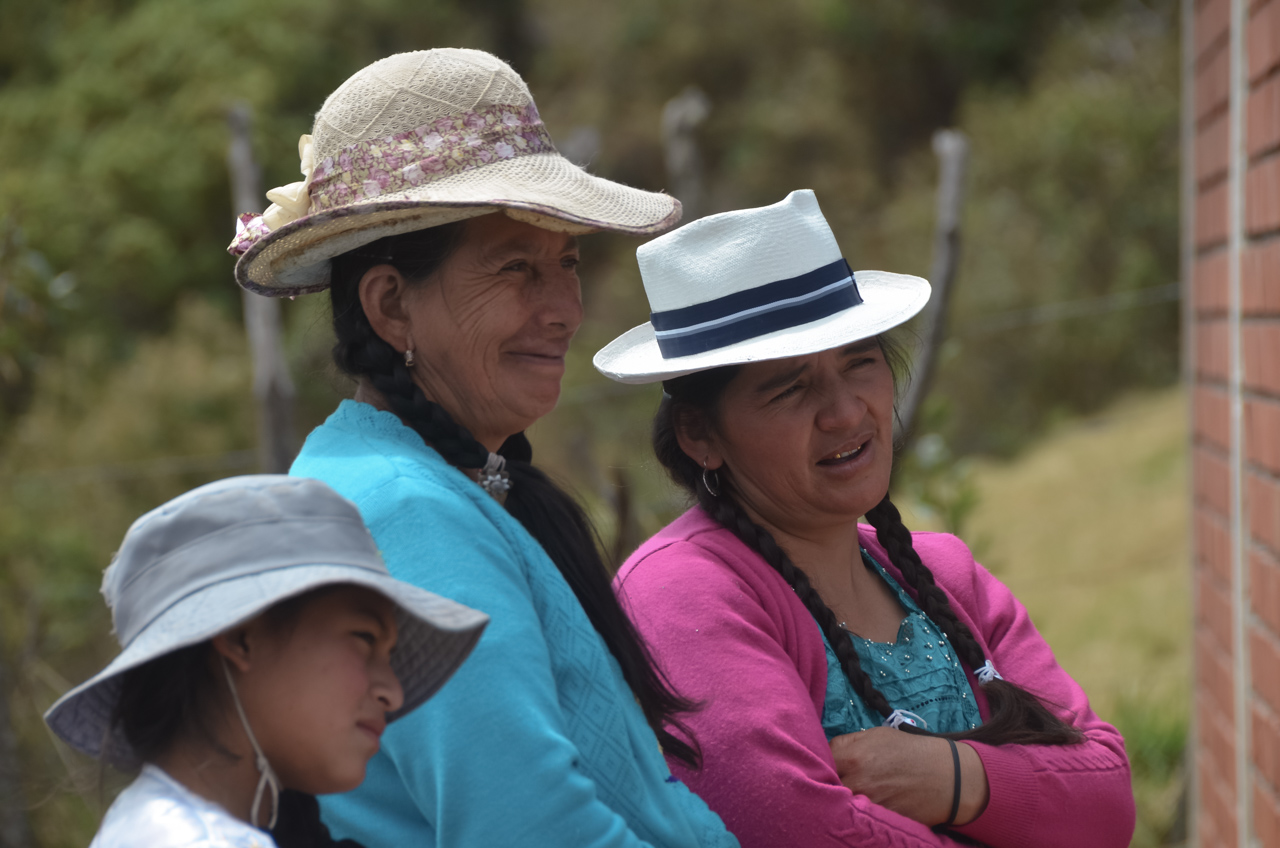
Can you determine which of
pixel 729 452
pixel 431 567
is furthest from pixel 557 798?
pixel 729 452

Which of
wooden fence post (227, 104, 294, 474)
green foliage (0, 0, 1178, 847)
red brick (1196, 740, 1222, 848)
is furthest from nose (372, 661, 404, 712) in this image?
wooden fence post (227, 104, 294, 474)

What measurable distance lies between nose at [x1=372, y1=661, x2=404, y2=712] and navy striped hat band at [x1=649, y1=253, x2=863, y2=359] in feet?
2.93

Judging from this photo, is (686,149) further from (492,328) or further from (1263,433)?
(492,328)

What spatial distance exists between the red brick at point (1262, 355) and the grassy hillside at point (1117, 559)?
1.66 metres

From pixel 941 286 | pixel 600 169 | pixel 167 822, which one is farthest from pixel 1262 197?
pixel 600 169

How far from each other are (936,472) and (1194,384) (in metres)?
1.31

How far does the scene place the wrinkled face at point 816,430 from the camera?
1.99 m

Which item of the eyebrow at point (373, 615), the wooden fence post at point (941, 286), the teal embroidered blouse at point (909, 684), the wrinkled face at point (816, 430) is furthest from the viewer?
the wooden fence post at point (941, 286)

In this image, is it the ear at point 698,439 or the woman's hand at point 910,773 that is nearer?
the woman's hand at point 910,773

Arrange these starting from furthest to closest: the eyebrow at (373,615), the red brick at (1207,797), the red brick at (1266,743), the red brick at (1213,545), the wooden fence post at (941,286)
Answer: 1. the wooden fence post at (941,286)
2. the red brick at (1207,797)
3. the red brick at (1213,545)
4. the red brick at (1266,743)
5. the eyebrow at (373,615)

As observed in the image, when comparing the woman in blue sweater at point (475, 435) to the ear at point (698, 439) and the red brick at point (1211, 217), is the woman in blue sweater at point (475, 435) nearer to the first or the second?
the ear at point (698, 439)

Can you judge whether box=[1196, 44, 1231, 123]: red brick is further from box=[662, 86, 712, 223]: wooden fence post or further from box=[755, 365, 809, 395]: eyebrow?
box=[662, 86, 712, 223]: wooden fence post

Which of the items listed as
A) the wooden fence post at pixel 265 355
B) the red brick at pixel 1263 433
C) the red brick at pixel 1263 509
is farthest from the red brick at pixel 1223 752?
the wooden fence post at pixel 265 355

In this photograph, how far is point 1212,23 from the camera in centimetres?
316
